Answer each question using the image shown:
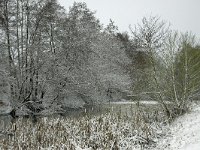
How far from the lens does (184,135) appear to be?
40.5 ft

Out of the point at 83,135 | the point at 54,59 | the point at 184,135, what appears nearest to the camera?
the point at 83,135

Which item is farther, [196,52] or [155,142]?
[196,52]

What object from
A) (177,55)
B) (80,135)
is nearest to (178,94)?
(177,55)

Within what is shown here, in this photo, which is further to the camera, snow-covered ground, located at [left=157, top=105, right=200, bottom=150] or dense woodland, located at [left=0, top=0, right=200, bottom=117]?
dense woodland, located at [left=0, top=0, right=200, bottom=117]

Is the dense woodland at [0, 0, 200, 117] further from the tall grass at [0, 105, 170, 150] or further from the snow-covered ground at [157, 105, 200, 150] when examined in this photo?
the tall grass at [0, 105, 170, 150]

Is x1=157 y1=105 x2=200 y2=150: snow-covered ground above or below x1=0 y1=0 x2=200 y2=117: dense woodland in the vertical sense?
below

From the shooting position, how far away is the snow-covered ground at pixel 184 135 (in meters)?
10.9

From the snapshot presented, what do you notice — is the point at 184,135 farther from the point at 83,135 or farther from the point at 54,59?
the point at 54,59

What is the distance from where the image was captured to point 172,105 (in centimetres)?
1775

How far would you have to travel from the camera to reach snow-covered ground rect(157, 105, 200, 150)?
1091 centimetres

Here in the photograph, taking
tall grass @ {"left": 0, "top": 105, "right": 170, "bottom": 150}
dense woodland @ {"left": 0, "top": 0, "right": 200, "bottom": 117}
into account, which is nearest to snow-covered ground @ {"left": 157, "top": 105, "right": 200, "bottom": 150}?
tall grass @ {"left": 0, "top": 105, "right": 170, "bottom": 150}

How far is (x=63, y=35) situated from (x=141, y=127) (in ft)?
62.2

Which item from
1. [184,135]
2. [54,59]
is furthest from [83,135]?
[54,59]

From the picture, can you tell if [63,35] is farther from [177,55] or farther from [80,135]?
[80,135]
